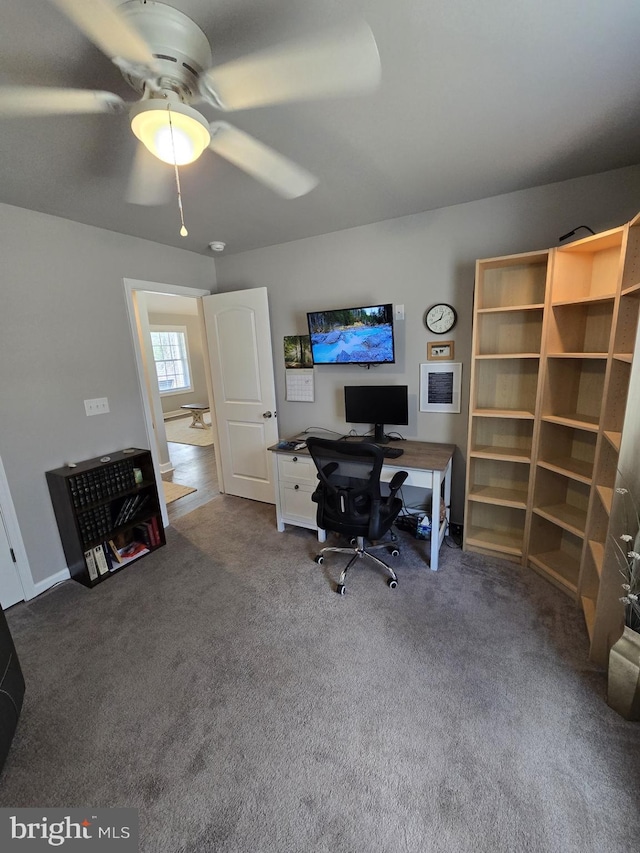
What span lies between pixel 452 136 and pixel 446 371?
1442mm

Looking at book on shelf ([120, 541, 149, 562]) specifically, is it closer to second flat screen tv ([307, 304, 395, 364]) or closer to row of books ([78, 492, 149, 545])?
row of books ([78, 492, 149, 545])

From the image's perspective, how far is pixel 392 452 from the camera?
2529 mm

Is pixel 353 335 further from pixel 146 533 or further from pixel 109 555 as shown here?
pixel 109 555

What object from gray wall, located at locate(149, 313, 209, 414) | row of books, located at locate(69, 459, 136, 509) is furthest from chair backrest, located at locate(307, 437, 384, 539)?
gray wall, located at locate(149, 313, 209, 414)

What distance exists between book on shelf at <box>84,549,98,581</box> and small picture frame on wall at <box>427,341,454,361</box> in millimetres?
2854

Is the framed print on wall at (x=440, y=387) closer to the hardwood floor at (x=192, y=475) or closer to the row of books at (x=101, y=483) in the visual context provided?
the row of books at (x=101, y=483)

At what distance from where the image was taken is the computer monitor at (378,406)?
2.61m

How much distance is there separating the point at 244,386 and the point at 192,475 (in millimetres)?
1767

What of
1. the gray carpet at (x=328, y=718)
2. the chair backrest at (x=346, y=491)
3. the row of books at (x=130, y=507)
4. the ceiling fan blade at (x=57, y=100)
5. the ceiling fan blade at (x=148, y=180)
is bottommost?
the gray carpet at (x=328, y=718)

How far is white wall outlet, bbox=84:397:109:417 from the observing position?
8.37 ft

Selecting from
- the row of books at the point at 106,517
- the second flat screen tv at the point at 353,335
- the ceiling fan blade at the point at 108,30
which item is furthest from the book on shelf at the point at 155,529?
the ceiling fan blade at the point at 108,30

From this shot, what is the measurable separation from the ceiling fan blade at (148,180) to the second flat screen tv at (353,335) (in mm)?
1291

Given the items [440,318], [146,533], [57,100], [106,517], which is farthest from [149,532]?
[440,318]

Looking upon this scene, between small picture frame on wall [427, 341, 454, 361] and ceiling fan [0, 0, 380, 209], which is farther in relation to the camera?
small picture frame on wall [427, 341, 454, 361]
